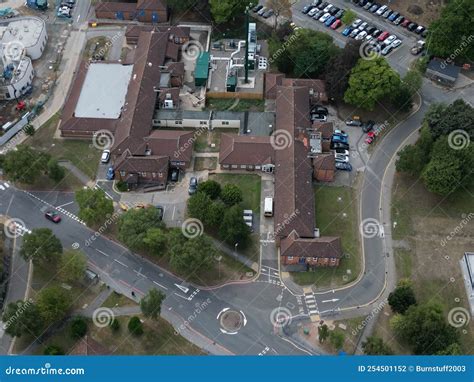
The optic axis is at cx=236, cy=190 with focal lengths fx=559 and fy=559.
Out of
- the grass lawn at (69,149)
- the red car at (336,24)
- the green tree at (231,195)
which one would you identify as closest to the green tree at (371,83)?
the red car at (336,24)

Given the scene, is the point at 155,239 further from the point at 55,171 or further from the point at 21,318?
the point at 55,171

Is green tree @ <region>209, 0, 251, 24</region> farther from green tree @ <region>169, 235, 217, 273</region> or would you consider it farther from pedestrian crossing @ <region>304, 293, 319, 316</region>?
pedestrian crossing @ <region>304, 293, 319, 316</region>

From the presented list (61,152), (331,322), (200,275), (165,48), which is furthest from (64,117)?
(331,322)

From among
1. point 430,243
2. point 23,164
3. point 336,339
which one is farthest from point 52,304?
point 430,243

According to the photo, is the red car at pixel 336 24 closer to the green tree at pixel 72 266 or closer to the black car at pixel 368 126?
the black car at pixel 368 126

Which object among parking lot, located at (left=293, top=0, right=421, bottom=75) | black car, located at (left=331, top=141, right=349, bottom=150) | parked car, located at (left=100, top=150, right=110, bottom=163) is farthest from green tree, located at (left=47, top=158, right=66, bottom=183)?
parking lot, located at (left=293, top=0, right=421, bottom=75)

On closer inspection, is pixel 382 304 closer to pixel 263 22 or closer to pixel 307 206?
pixel 307 206
